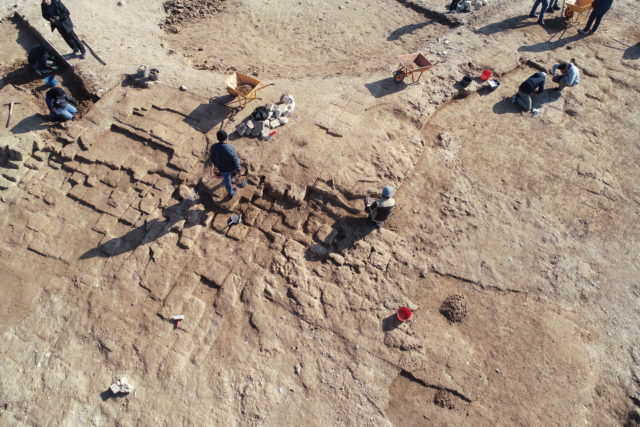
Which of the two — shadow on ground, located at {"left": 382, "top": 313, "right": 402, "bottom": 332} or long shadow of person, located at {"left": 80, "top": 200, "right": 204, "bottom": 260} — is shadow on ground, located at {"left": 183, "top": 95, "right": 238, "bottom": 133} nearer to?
long shadow of person, located at {"left": 80, "top": 200, "right": 204, "bottom": 260}

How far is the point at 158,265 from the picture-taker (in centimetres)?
606

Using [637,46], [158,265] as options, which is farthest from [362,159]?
[637,46]

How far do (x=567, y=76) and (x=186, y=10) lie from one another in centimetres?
1137

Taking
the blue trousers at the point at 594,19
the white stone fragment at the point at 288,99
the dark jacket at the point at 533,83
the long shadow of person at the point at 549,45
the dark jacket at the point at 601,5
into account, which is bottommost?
the white stone fragment at the point at 288,99

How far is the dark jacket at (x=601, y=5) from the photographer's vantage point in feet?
31.3

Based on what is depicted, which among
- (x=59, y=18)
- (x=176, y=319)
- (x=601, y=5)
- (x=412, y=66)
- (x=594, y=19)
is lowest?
(x=176, y=319)

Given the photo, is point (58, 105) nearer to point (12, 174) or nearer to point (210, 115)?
point (12, 174)

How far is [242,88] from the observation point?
7.80m

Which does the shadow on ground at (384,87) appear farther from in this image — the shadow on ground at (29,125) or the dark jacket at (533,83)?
the shadow on ground at (29,125)

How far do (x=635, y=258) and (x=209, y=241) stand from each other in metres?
8.21

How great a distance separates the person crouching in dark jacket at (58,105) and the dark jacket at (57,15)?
6.32ft

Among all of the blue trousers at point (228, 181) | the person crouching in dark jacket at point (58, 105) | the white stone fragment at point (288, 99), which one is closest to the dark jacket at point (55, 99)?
the person crouching in dark jacket at point (58, 105)

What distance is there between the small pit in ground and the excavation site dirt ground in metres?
0.33

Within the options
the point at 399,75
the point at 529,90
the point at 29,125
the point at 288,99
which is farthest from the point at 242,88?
the point at 529,90
